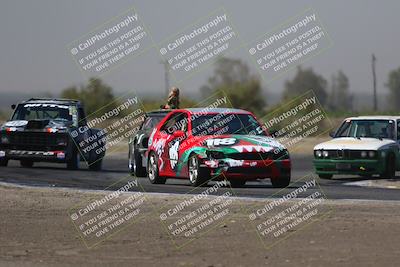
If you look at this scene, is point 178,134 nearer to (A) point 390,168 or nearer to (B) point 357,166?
(B) point 357,166

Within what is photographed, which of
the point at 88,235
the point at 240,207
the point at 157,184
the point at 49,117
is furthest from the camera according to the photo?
the point at 49,117

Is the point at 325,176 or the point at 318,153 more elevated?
the point at 318,153

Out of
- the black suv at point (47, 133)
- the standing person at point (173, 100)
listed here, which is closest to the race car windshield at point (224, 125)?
the standing person at point (173, 100)

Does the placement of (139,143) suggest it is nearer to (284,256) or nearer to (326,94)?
(284,256)

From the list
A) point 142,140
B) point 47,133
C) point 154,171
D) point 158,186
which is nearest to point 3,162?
point 47,133

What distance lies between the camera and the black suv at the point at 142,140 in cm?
2352

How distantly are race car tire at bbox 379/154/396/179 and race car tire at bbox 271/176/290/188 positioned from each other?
168 inches

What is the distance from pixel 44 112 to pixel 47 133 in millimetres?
1017

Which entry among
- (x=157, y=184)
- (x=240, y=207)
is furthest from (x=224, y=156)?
(x=240, y=207)

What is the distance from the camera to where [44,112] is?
94.2 feet

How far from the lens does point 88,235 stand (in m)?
14.0

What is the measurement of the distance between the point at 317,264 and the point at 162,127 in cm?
1135

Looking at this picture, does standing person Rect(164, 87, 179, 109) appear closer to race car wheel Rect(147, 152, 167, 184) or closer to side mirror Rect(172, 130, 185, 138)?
race car wheel Rect(147, 152, 167, 184)

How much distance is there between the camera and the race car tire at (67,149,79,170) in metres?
28.2
